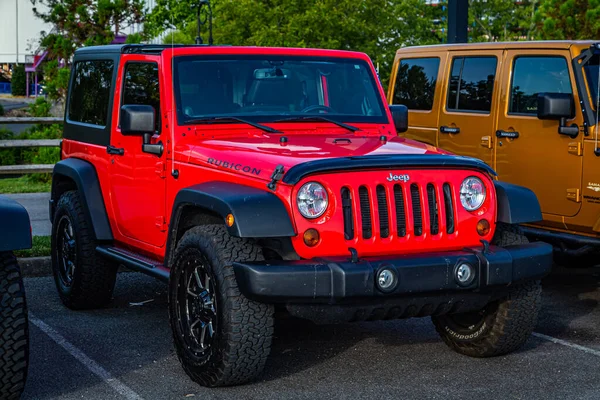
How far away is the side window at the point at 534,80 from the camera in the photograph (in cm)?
838

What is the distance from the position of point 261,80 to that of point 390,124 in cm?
96

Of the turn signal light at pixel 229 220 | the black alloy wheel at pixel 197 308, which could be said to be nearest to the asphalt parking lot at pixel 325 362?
the black alloy wheel at pixel 197 308

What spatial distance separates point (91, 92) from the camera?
8.12 m

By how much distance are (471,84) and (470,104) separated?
180mm

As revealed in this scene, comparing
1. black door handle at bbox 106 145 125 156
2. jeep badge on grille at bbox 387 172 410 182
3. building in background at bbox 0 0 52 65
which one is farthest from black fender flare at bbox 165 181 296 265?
building in background at bbox 0 0 52 65

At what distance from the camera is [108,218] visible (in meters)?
7.57

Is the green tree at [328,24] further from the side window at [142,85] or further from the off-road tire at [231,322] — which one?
the off-road tire at [231,322]

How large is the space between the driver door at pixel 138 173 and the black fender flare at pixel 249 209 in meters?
1.08

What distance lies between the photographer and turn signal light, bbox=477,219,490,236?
19.4 feet

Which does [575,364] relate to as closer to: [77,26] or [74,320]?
[74,320]

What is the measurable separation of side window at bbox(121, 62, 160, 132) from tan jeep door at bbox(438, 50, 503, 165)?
321 cm

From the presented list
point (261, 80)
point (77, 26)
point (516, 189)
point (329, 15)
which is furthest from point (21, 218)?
point (329, 15)

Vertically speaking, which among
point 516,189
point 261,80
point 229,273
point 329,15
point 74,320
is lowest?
point 74,320

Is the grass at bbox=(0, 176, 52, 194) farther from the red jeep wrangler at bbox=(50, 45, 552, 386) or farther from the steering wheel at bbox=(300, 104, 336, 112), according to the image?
the steering wheel at bbox=(300, 104, 336, 112)
